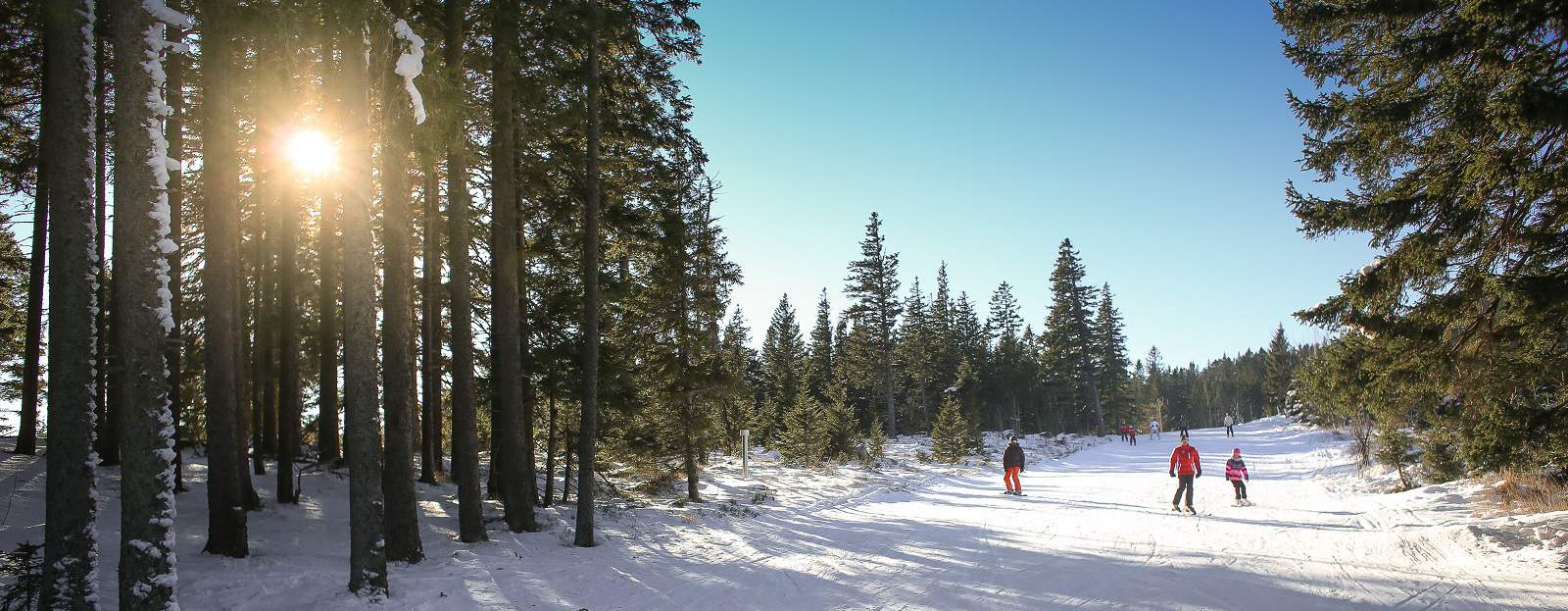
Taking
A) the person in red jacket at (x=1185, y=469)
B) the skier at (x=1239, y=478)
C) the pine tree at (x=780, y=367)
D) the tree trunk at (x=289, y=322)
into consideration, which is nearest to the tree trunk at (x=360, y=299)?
the tree trunk at (x=289, y=322)

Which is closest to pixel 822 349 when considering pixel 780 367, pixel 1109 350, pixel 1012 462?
pixel 780 367

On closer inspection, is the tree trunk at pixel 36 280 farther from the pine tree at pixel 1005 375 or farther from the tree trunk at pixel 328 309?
the pine tree at pixel 1005 375

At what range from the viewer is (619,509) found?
51.6 feet

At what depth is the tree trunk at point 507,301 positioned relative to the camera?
1142 cm

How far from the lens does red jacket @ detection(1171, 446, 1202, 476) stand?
13.9 meters

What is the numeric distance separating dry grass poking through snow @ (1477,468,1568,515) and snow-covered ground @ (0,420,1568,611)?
0.52 metres

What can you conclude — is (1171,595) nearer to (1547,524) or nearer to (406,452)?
(1547,524)

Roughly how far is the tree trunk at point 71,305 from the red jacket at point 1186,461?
55.2 feet

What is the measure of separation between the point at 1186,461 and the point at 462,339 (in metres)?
14.5

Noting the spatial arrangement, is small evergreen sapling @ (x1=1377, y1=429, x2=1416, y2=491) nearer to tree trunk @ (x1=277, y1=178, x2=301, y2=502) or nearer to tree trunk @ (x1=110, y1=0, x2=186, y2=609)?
tree trunk @ (x1=110, y1=0, x2=186, y2=609)

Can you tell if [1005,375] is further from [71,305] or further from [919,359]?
[71,305]

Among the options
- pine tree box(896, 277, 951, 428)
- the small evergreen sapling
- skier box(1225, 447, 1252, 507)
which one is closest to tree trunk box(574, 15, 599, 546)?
skier box(1225, 447, 1252, 507)

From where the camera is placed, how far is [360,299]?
7.85m

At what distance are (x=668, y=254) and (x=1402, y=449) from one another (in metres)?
18.4
